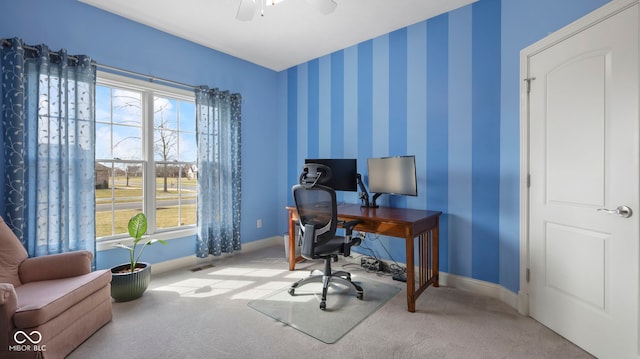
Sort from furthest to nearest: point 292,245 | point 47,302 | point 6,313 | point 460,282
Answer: point 292,245 < point 460,282 < point 47,302 < point 6,313

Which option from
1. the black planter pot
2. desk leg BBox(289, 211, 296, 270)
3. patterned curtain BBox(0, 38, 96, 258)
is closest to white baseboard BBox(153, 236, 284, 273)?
the black planter pot

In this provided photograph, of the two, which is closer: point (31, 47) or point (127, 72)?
point (31, 47)

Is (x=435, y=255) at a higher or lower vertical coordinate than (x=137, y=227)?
lower

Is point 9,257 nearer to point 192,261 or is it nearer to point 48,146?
point 48,146

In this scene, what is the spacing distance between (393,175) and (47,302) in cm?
288

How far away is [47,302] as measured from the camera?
1.61 meters

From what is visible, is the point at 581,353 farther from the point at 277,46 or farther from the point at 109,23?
the point at 109,23

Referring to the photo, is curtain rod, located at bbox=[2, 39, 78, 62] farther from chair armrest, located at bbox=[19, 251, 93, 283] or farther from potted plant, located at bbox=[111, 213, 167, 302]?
chair armrest, located at bbox=[19, 251, 93, 283]

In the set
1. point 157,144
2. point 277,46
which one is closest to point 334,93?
point 277,46

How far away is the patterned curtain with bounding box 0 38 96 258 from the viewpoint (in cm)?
228

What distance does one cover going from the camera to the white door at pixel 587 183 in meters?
1.58

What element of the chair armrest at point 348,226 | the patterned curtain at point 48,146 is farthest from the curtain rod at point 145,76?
the chair armrest at point 348,226

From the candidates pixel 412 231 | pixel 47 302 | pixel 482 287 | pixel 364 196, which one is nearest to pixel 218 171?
pixel 364 196

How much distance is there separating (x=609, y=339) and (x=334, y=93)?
348cm
